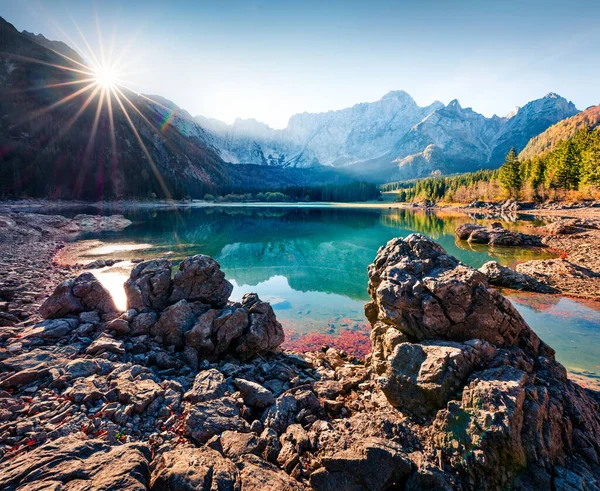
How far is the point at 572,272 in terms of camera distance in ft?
72.3

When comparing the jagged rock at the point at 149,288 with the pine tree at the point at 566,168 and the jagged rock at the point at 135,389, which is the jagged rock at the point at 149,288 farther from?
the pine tree at the point at 566,168

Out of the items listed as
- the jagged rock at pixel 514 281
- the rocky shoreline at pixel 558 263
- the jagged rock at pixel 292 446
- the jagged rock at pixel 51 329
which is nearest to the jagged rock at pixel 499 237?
the rocky shoreline at pixel 558 263

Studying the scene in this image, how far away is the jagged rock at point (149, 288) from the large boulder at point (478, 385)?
9.54 m

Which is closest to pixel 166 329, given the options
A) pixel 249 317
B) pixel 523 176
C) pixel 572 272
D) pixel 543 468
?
pixel 249 317

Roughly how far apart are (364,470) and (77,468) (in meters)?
4.83

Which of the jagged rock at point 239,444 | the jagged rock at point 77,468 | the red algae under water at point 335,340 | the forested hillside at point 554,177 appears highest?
the forested hillside at point 554,177

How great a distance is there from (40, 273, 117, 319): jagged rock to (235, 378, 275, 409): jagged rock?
25.1 ft

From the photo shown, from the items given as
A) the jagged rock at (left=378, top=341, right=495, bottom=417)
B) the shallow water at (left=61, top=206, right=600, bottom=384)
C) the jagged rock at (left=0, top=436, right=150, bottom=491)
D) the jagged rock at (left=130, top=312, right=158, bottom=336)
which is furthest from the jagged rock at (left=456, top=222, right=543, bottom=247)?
the jagged rock at (left=0, top=436, right=150, bottom=491)

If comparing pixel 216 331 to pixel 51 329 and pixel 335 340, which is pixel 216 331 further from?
pixel 335 340

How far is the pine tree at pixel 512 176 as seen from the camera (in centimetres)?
9894

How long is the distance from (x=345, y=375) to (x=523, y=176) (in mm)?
121395

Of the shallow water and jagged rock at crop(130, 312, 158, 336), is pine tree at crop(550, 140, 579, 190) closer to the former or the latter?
the shallow water

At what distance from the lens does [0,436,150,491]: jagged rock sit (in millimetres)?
4148

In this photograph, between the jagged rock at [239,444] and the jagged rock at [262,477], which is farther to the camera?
the jagged rock at [239,444]
